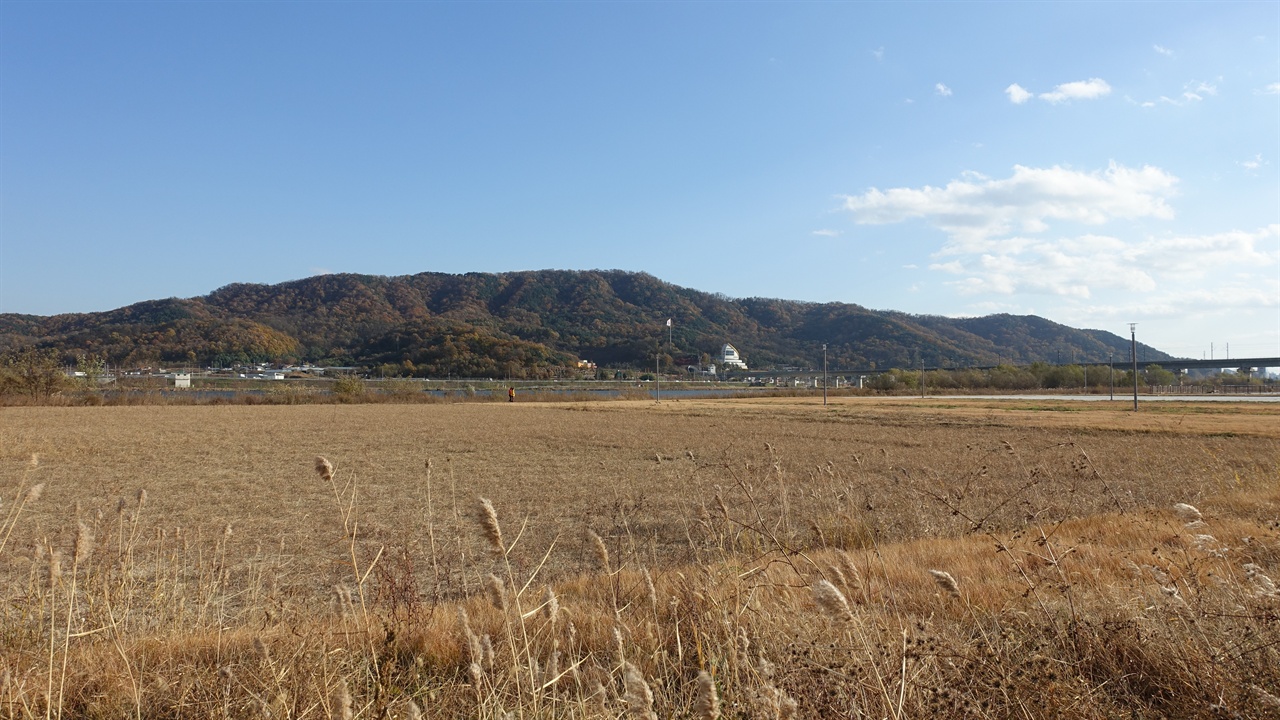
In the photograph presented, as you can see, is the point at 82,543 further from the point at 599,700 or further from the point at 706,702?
the point at 706,702

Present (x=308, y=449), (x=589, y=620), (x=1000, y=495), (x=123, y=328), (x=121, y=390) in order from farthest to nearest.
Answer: (x=123, y=328) < (x=121, y=390) < (x=308, y=449) < (x=1000, y=495) < (x=589, y=620)

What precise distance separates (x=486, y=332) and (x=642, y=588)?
15119cm

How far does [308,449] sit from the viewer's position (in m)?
23.5

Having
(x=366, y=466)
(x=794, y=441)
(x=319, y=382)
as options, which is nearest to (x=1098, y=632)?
(x=366, y=466)

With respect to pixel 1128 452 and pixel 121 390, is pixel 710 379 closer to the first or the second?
pixel 121 390

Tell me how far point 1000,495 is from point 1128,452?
10.5m

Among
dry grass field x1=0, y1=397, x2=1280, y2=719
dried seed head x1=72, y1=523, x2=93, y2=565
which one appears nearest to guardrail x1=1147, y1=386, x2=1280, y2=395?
dry grass field x1=0, y1=397, x2=1280, y2=719

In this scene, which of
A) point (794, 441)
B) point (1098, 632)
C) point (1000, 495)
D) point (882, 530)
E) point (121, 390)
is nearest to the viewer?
point (1098, 632)

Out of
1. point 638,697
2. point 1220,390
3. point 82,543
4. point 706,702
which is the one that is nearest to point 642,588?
point 82,543

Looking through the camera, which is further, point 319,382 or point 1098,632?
point 319,382

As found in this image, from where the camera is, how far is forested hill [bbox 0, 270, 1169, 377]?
136625 millimetres

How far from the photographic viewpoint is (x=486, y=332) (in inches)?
5984

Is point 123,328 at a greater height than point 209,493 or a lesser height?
greater

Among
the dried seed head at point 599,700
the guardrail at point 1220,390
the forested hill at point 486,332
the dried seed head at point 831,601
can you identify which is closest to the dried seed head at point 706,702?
the dried seed head at point 831,601
